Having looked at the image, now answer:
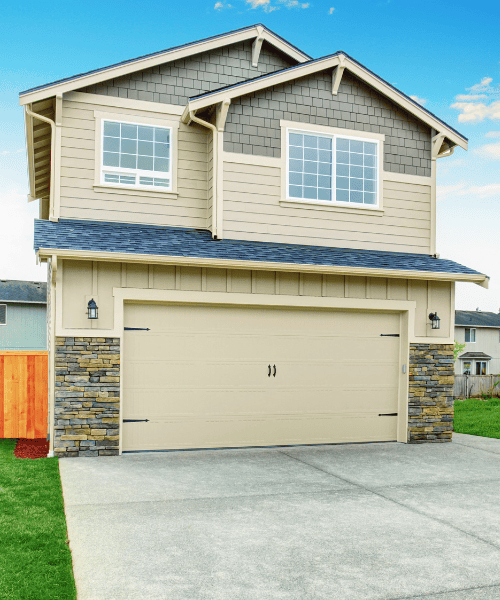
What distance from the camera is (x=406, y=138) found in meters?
11.1

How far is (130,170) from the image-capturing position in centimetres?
Answer: 1002

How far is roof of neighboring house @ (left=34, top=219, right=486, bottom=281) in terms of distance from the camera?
28.1 ft

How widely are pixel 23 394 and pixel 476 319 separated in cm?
3815

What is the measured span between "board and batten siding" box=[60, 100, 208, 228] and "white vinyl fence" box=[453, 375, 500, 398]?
15226 mm

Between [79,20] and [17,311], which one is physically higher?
[79,20]

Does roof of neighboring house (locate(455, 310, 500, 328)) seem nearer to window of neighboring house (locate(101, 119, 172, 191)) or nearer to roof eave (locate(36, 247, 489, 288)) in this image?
roof eave (locate(36, 247, 489, 288))

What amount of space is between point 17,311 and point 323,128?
2470 centimetres

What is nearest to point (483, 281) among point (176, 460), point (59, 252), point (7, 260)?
point (176, 460)

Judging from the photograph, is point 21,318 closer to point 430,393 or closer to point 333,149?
point 333,149

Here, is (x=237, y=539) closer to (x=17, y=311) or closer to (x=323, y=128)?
(x=323, y=128)

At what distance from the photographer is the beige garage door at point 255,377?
909cm

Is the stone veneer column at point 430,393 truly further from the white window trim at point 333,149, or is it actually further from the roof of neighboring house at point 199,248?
the white window trim at point 333,149

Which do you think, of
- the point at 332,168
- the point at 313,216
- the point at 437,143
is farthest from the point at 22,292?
the point at 437,143

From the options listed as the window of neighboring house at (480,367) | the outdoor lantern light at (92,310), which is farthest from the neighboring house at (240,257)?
the window of neighboring house at (480,367)
